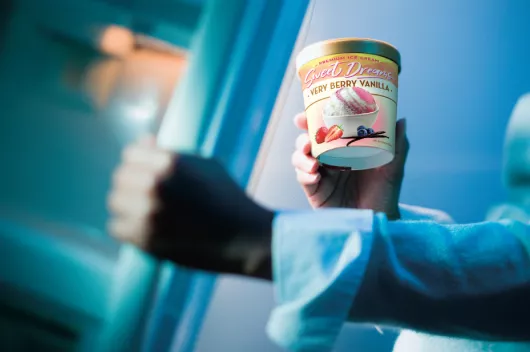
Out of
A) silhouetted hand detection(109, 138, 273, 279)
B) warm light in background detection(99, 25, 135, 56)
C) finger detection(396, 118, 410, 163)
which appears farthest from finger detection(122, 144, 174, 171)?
finger detection(396, 118, 410, 163)

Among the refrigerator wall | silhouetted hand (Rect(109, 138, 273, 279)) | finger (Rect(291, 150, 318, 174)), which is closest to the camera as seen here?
silhouetted hand (Rect(109, 138, 273, 279))

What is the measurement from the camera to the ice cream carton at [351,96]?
1.71 ft

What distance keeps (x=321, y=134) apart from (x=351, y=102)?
54 mm

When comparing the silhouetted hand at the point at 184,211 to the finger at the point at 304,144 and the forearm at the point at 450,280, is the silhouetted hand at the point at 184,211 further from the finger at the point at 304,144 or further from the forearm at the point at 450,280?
the finger at the point at 304,144

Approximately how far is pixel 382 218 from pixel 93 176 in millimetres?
339

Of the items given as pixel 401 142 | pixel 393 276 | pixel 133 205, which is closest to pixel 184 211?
pixel 133 205

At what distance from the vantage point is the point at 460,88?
0.76 metres

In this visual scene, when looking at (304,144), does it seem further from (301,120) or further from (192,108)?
(192,108)

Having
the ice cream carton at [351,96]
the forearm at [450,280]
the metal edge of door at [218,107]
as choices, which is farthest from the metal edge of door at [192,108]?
the forearm at [450,280]

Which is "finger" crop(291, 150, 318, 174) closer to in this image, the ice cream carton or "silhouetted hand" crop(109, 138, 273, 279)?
the ice cream carton

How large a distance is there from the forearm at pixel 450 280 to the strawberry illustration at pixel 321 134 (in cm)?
15

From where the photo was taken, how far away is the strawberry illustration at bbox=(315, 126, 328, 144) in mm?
533

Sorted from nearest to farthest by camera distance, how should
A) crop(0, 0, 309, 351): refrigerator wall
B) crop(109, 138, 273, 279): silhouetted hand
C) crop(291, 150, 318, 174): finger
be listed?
crop(109, 138, 273, 279): silhouetted hand, crop(0, 0, 309, 351): refrigerator wall, crop(291, 150, 318, 174): finger

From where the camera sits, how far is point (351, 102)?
521 millimetres
